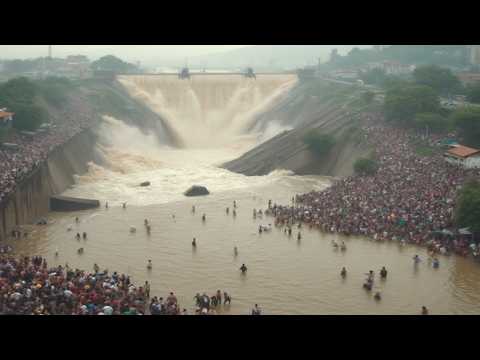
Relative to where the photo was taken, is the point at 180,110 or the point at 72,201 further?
the point at 180,110

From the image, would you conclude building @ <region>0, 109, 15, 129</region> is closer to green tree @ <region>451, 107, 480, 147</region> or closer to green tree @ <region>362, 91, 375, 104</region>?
green tree @ <region>451, 107, 480, 147</region>

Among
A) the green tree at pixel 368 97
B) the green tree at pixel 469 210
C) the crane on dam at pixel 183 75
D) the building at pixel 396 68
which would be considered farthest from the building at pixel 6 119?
the building at pixel 396 68

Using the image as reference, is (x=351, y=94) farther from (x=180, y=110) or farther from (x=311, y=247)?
(x=311, y=247)

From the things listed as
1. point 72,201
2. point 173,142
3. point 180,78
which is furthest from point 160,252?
point 180,78

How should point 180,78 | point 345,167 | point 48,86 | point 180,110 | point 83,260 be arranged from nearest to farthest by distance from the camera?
point 83,260, point 345,167, point 48,86, point 180,110, point 180,78

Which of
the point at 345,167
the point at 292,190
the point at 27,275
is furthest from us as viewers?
the point at 345,167

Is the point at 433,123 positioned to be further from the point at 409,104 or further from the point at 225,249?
the point at 225,249

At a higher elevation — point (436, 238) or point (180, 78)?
point (180, 78)

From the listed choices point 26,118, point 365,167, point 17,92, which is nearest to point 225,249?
point 365,167
